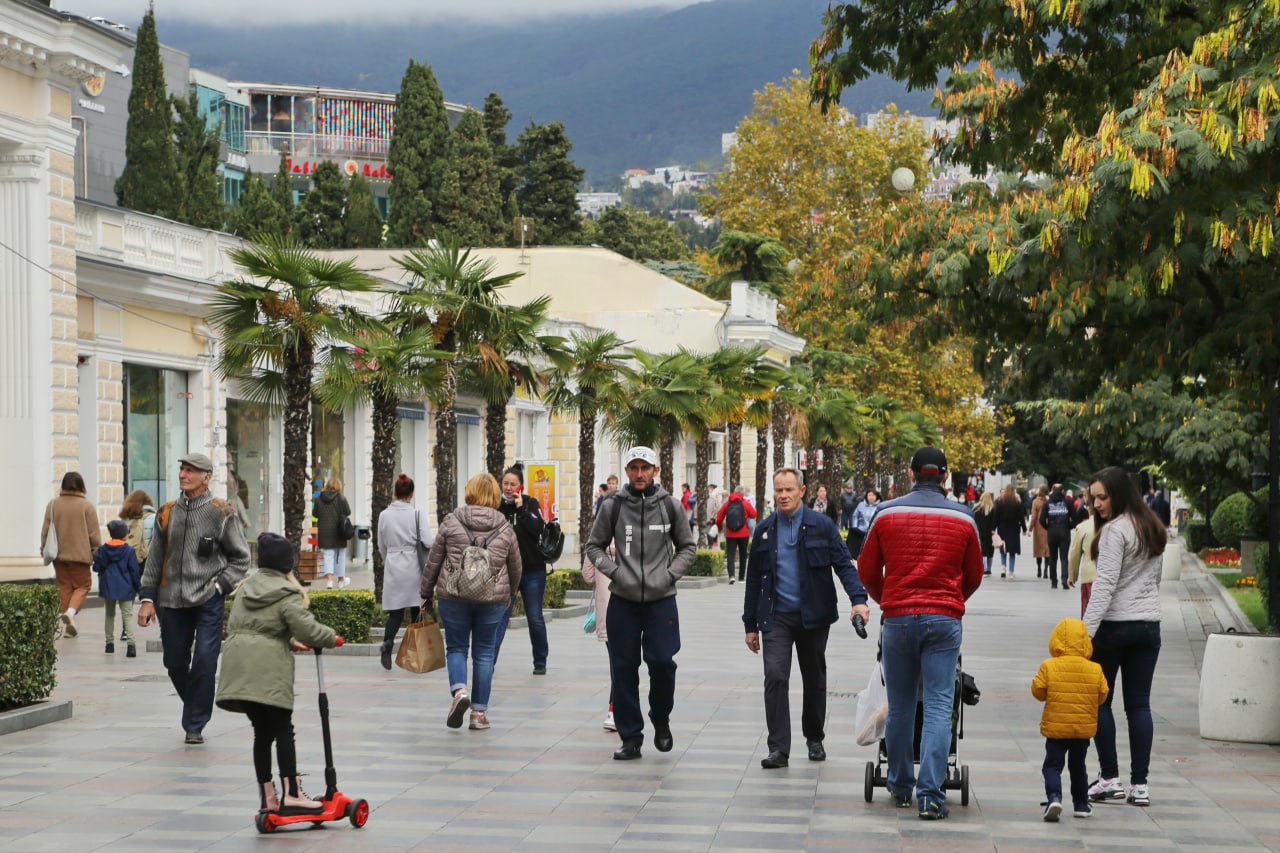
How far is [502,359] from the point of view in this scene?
24.8 meters

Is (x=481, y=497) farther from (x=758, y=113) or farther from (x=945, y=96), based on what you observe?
(x=758, y=113)

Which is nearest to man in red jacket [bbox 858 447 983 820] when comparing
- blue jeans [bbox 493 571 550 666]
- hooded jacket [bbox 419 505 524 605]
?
hooded jacket [bbox 419 505 524 605]

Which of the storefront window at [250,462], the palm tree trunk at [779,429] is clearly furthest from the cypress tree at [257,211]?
the storefront window at [250,462]

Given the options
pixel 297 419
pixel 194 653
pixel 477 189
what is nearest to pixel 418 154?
pixel 477 189

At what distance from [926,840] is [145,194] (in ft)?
168

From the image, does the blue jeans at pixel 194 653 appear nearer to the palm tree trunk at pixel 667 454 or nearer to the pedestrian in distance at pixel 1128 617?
the pedestrian in distance at pixel 1128 617

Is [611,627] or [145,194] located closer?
[611,627]

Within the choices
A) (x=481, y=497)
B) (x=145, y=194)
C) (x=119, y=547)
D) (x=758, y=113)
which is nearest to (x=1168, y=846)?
(x=481, y=497)

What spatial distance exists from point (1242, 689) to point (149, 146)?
48577mm

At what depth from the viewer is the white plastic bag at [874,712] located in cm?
959

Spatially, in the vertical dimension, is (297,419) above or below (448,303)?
below

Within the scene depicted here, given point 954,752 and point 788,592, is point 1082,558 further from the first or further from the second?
point 954,752

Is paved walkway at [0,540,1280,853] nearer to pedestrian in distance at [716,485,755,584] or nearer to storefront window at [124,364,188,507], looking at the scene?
storefront window at [124,364,188,507]

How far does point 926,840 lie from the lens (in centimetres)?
859
